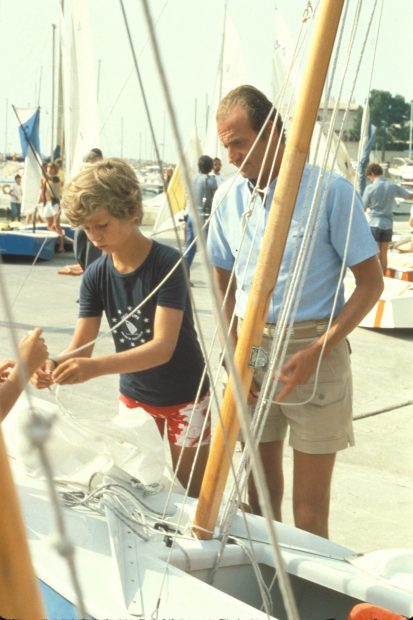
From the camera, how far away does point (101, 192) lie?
2.80 metres

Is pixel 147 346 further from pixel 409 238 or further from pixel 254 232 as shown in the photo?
pixel 409 238

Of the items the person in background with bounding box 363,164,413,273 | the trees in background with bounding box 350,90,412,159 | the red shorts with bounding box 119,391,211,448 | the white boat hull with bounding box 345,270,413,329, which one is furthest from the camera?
the trees in background with bounding box 350,90,412,159

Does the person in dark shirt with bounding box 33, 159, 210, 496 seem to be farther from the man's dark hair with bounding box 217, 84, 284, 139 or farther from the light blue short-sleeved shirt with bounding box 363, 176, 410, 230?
the light blue short-sleeved shirt with bounding box 363, 176, 410, 230

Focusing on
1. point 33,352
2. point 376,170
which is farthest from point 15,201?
point 33,352

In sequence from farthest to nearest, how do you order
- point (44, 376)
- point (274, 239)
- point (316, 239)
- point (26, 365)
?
point (316, 239) < point (44, 376) < point (274, 239) < point (26, 365)

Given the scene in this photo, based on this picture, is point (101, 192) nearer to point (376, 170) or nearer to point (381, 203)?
point (381, 203)

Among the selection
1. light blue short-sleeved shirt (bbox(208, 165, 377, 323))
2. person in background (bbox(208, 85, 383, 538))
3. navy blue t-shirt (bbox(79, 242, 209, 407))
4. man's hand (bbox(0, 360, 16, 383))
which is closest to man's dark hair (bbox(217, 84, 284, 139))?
person in background (bbox(208, 85, 383, 538))

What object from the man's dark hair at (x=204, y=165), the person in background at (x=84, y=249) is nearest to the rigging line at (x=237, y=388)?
the person in background at (x=84, y=249)

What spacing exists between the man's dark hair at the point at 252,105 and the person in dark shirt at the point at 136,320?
0.36 m

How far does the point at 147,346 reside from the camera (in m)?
2.84

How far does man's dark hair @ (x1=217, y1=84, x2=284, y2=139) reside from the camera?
9.32ft

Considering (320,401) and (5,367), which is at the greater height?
(5,367)

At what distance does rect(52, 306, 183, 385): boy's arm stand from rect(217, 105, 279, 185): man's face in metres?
0.51

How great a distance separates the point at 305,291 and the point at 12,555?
75.1 inches
